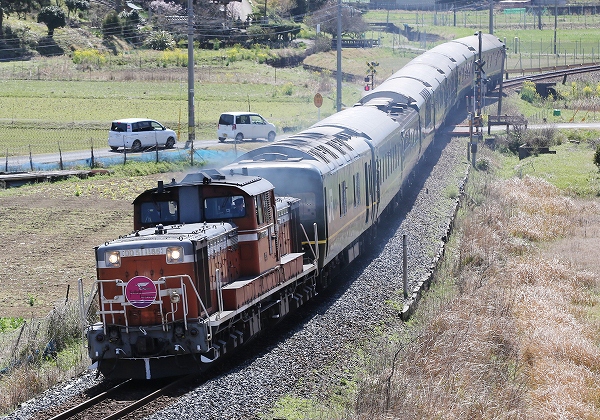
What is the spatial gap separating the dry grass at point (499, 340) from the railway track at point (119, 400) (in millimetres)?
2858

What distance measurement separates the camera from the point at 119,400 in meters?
13.3

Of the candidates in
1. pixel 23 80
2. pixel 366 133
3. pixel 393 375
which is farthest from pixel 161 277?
pixel 23 80

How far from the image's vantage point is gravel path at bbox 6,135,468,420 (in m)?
12.9

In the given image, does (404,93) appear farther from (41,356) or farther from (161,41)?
(161,41)

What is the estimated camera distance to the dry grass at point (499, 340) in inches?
520

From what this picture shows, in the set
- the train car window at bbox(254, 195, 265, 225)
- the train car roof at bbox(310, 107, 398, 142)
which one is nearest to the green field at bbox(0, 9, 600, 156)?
the train car roof at bbox(310, 107, 398, 142)

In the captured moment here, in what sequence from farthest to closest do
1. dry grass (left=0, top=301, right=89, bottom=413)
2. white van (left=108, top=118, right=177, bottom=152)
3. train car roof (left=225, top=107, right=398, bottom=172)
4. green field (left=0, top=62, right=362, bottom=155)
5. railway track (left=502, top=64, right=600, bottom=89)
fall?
railway track (left=502, top=64, right=600, bottom=89), green field (left=0, top=62, right=362, bottom=155), white van (left=108, top=118, right=177, bottom=152), train car roof (left=225, top=107, right=398, bottom=172), dry grass (left=0, top=301, right=89, bottom=413)

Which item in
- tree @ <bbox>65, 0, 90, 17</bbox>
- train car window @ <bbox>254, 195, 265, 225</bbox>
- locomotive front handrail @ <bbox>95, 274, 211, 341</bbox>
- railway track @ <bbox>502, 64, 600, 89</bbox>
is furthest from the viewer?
tree @ <bbox>65, 0, 90, 17</bbox>

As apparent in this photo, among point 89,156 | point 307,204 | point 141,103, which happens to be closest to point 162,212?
point 307,204

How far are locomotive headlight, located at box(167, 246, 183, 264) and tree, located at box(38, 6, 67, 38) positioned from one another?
237 feet

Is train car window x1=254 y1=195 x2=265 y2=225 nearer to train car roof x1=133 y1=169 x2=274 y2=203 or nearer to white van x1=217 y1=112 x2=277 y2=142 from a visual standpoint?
train car roof x1=133 y1=169 x2=274 y2=203

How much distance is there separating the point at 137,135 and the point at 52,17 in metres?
43.0

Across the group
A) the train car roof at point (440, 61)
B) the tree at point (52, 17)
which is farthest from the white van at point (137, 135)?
the tree at point (52, 17)

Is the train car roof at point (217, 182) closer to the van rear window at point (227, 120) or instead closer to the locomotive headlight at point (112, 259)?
the locomotive headlight at point (112, 259)
